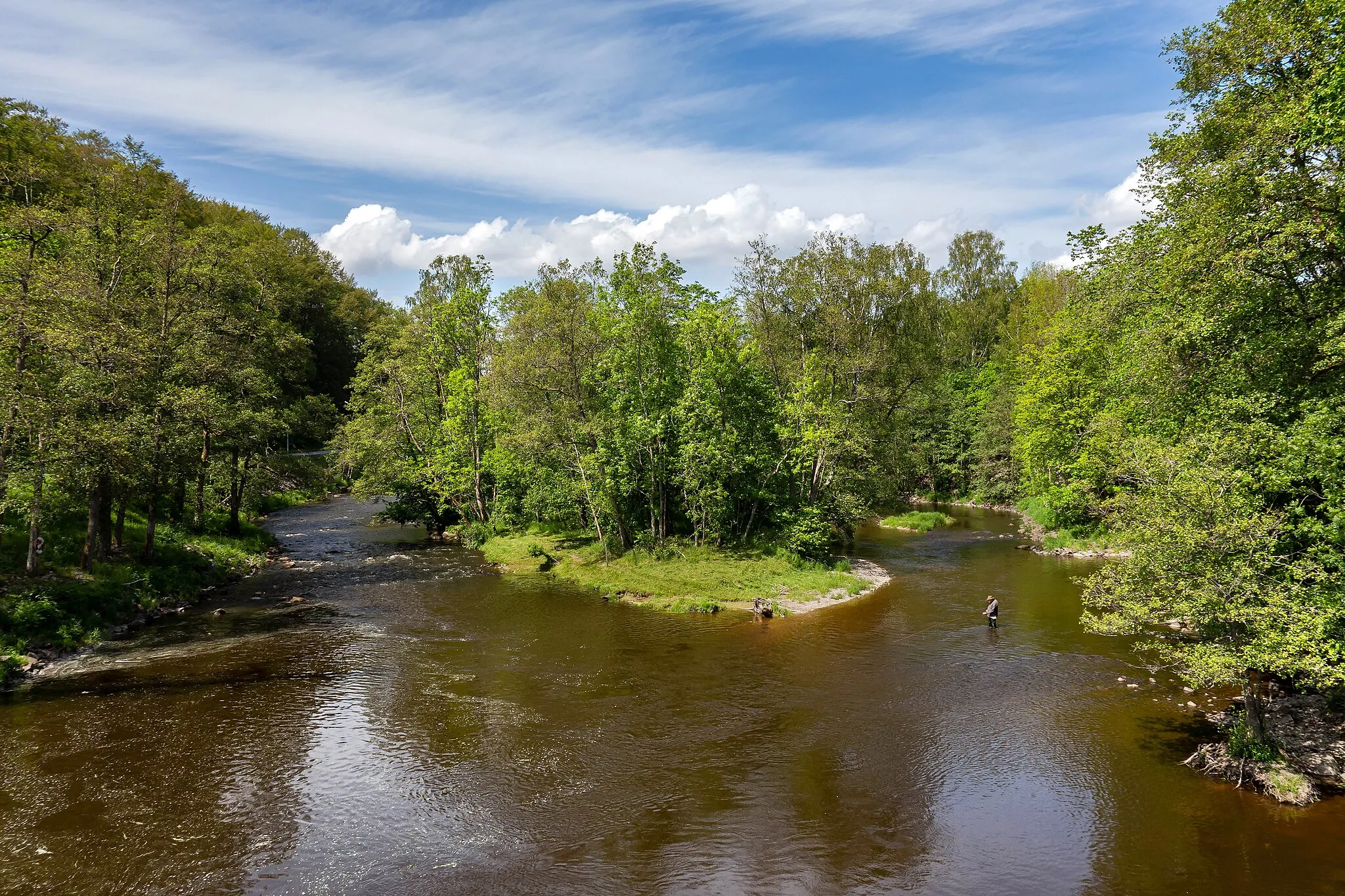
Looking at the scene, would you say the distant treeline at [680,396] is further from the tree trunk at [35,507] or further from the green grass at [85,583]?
the tree trunk at [35,507]

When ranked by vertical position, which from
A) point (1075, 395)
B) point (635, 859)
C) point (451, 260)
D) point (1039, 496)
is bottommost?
point (635, 859)

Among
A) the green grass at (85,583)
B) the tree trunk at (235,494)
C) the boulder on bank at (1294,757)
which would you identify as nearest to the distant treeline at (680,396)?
the tree trunk at (235,494)

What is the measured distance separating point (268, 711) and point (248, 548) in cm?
2789

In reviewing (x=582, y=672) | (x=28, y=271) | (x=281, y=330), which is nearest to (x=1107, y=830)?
(x=582, y=672)

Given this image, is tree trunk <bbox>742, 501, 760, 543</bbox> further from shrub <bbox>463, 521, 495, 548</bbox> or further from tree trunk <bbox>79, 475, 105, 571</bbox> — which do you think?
tree trunk <bbox>79, 475, 105, 571</bbox>

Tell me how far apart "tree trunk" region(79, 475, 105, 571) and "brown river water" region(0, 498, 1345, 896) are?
200 inches

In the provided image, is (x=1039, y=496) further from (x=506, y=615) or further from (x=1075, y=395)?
(x=506, y=615)

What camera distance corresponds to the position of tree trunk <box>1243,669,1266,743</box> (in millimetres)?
18516

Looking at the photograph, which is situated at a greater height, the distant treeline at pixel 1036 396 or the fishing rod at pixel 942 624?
the distant treeline at pixel 1036 396

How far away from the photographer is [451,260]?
5838 centimetres

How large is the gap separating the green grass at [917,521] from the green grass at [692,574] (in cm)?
2396

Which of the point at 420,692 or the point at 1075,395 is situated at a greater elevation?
the point at 1075,395

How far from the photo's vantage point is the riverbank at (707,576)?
38.3 metres

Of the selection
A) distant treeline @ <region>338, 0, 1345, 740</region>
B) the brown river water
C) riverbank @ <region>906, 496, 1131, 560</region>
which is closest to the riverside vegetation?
the brown river water
